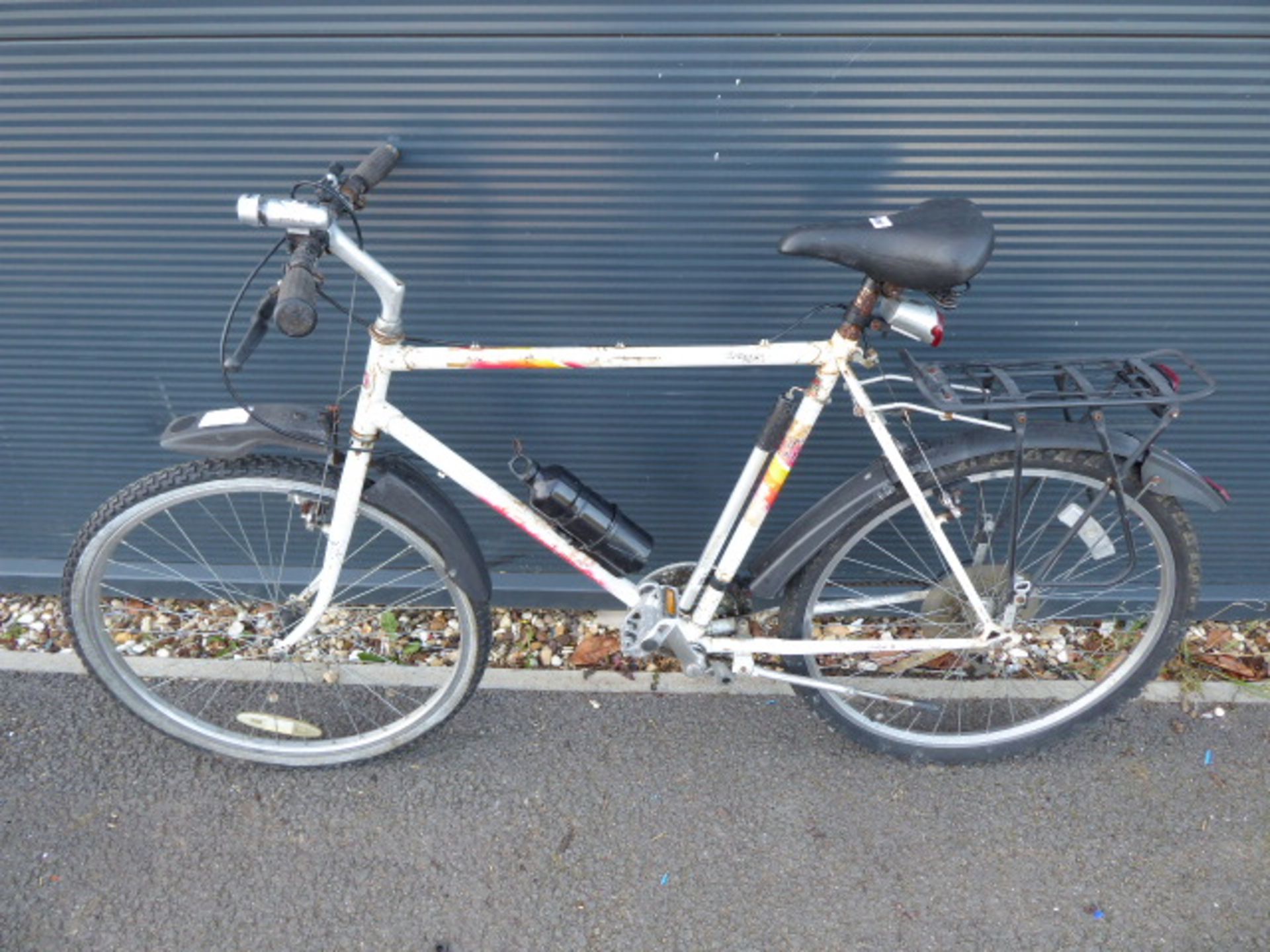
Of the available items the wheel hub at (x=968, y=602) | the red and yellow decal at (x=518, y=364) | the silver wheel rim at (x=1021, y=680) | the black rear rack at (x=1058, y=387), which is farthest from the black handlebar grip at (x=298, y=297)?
the wheel hub at (x=968, y=602)

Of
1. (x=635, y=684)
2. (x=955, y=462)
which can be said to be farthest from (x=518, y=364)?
(x=635, y=684)

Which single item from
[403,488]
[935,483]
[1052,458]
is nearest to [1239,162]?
[1052,458]

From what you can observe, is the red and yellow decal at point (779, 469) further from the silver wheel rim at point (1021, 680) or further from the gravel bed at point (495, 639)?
the gravel bed at point (495, 639)

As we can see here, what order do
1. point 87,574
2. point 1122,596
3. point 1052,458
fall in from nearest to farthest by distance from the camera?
point 1052,458 < point 87,574 < point 1122,596

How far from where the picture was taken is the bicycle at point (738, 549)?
84.4 inches

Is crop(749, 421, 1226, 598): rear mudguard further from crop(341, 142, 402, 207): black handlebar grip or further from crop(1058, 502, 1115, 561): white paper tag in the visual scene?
crop(341, 142, 402, 207): black handlebar grip

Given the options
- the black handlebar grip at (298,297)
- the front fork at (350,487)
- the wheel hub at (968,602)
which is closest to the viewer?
the black handlebar grip at (298,297)

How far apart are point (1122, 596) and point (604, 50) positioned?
7.75 feet

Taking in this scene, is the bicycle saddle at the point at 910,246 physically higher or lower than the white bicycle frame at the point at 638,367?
higher

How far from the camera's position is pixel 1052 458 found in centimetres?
228

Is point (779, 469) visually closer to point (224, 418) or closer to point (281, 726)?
point (224, 418)

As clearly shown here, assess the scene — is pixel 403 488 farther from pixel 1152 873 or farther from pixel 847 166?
pixel 1152 873

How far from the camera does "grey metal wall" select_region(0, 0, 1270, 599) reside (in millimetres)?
2305

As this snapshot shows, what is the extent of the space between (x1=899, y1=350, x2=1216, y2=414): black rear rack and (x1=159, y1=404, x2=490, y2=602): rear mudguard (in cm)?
117
